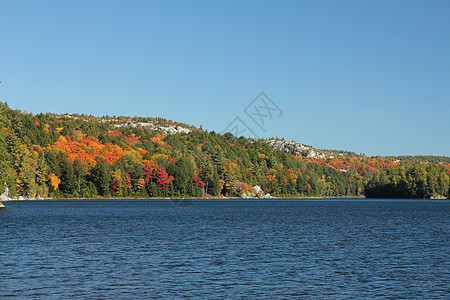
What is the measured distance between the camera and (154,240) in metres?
57.4

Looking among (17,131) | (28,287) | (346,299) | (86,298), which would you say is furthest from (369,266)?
(17,131)

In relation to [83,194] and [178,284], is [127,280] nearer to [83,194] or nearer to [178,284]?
[178,284]

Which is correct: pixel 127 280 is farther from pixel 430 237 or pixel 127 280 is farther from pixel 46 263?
pixel 430 237

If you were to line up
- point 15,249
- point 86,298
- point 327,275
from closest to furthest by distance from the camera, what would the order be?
1. point 86,298
2. point 327,275
3. point 15,249

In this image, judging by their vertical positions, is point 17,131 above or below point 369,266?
above

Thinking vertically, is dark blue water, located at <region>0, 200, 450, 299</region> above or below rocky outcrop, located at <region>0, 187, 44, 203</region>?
below

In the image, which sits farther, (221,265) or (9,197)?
(9,197)

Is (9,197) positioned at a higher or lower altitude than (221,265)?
higher

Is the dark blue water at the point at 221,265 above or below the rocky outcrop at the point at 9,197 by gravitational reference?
below

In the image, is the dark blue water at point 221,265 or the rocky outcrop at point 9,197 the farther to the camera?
the rocky outcrop at point 9,197

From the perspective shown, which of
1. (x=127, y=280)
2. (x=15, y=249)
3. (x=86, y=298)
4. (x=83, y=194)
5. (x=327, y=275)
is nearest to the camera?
(x=86, y=298)

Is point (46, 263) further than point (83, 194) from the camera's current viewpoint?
No

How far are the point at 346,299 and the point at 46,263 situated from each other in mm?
23982

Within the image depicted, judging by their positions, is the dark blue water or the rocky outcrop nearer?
the dark blue water
